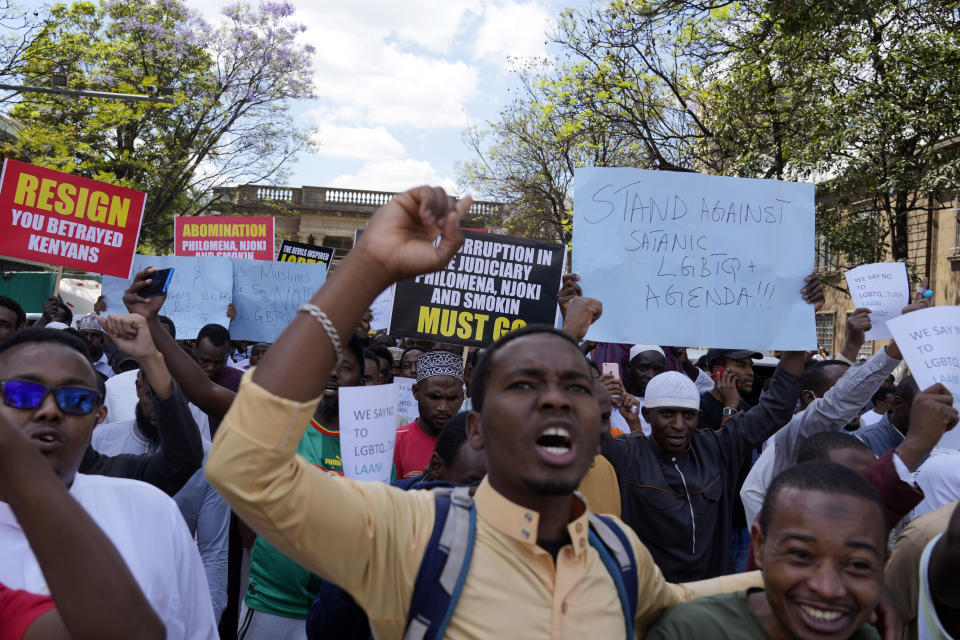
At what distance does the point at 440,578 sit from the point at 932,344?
101 inches

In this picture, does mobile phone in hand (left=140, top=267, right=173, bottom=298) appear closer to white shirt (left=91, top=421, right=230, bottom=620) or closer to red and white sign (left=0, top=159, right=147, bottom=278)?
white shirt (left=91, top=421, right=230, bottom=620)

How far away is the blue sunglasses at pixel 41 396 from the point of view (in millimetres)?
2172

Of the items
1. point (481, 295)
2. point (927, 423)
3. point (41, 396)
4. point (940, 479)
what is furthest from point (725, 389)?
point (41, 396)

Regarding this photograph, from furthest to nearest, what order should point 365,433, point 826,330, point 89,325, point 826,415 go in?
point 826,330, point 89,325, point 826,415, point 365,433

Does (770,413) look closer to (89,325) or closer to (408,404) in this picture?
(408,404)

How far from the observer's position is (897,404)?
454 cm

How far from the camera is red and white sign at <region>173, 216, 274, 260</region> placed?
12484 millimetres

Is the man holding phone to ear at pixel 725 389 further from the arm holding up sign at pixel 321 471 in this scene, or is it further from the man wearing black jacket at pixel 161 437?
the arm holding up sign at pixel 321 471

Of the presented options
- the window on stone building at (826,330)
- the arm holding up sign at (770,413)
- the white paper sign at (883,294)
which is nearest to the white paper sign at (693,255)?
the white paper sign at (883,294)

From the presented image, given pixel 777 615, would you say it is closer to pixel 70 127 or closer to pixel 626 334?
pixel 626 334

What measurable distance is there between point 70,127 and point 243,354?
1303 centimetres

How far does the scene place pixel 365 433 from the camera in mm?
3879

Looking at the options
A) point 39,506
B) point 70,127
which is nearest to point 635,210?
point 39,506

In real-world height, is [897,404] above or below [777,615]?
above
